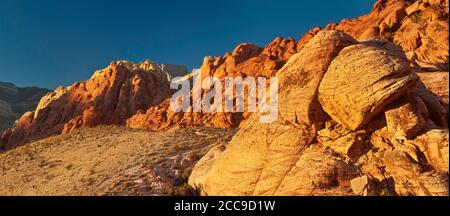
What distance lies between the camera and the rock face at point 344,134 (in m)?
15.8

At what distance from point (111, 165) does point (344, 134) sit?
20654 millimetres

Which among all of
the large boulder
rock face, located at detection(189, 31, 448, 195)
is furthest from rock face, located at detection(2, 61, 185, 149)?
the large boulder

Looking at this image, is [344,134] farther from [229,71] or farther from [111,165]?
[229,71]

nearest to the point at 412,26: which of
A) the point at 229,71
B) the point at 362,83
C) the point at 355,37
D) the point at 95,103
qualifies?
the point at 355,37

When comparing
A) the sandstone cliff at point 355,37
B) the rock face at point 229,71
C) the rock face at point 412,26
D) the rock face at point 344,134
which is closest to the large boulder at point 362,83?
the rock face at point 344,134

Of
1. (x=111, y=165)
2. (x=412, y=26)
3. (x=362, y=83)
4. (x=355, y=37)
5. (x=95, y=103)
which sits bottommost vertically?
(x=111, y=165)

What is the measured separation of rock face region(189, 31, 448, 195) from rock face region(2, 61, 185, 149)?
2010 inches

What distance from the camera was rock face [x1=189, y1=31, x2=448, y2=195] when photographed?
15.8 m

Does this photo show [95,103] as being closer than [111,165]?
No

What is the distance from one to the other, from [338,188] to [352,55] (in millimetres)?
5513

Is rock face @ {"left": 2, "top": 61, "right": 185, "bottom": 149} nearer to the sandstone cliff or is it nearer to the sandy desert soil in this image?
the sandstone cliff

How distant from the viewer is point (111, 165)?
3338cm

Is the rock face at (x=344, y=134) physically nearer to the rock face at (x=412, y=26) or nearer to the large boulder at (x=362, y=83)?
the large boulder at (x=362, y=83)
